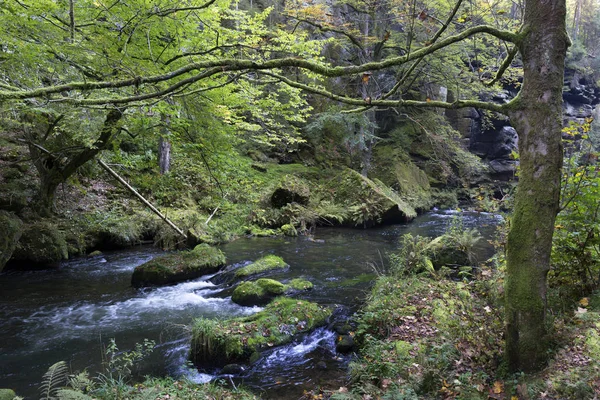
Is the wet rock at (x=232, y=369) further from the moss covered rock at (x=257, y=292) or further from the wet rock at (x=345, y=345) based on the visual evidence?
the moss covered rock at (x=257, y=292)

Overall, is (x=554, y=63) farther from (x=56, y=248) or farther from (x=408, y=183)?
(x=408, y=183)

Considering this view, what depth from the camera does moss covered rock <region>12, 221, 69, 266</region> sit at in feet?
30.7

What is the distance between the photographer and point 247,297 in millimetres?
7625

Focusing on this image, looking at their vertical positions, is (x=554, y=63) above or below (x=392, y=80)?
below

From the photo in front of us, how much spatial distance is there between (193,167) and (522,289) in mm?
14050

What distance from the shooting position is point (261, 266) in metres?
9.62

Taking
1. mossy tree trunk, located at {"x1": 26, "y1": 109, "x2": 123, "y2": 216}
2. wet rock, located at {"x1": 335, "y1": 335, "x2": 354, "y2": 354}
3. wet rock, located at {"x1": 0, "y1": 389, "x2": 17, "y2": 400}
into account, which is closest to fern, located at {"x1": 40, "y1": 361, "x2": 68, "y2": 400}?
wet rock, located at {"x1": 0, "y1": 389, "x2": 17, "y2": 400}

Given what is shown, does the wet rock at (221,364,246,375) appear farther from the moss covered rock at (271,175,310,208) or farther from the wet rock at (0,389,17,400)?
the moss covered rock at (271,175,310,208)

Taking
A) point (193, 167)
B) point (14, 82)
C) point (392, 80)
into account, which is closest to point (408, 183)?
point (392, 80)

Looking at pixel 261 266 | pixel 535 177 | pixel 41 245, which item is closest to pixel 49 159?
pixel 41 245

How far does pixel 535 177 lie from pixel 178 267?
8.09 metres

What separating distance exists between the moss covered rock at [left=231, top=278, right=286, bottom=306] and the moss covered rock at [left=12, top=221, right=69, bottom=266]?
18.6 feet

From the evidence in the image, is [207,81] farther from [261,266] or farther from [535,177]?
[535,177]

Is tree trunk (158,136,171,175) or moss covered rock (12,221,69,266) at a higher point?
tree trunk (158,136,171,175)
